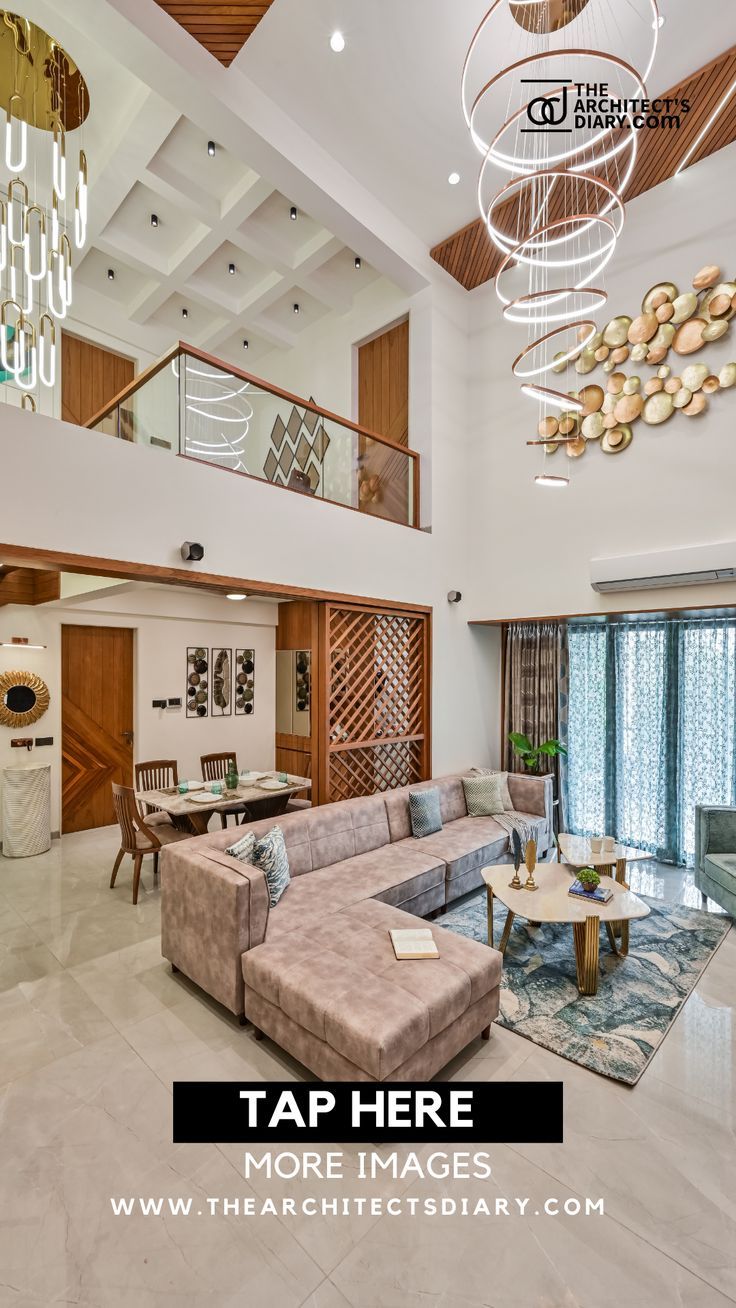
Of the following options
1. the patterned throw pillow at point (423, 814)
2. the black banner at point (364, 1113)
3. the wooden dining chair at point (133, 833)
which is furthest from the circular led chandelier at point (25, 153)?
the patterned throw pillow at point (423, 814)

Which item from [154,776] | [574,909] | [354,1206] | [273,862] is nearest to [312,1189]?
[354,1206]

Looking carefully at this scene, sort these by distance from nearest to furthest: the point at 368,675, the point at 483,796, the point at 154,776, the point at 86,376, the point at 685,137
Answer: the point at 685,137
the point at 368,675
the point at 483,796
the point at 154,776
the point at 86,376

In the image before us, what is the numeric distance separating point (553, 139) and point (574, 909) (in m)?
5.54

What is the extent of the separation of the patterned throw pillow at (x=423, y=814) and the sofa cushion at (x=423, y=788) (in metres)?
0.06

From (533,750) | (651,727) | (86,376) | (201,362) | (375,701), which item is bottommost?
(533,750)

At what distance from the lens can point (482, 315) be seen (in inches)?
236

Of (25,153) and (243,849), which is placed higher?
(25,153)

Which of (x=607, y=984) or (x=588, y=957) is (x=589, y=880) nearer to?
(x=588, y=957)

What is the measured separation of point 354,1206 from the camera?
75.5 inches

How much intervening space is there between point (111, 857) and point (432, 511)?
4436mm

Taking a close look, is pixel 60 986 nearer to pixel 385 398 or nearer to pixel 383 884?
pixel 383 884

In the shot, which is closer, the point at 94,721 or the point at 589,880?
the point at 589,880

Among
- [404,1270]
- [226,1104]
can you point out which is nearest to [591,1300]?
[404,1270]

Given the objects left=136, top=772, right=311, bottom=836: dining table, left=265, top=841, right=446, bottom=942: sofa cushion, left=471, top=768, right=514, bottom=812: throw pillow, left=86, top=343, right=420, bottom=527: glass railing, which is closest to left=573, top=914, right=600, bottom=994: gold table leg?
left=265, top=841, right=446, bottom=942: sofa cushion
